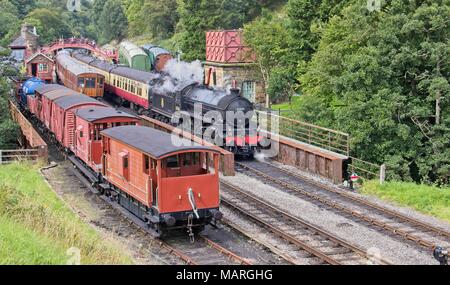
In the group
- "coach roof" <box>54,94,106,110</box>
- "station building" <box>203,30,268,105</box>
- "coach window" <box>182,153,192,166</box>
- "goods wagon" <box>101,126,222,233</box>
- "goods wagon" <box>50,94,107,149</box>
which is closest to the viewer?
"goods wagon" <box>101,126,222,233</box>

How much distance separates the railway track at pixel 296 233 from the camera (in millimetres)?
13655

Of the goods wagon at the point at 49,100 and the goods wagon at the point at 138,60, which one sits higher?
the goods wagon at the point at 138,60

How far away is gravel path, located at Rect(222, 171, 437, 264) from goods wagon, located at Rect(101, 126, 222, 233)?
3.53 meters

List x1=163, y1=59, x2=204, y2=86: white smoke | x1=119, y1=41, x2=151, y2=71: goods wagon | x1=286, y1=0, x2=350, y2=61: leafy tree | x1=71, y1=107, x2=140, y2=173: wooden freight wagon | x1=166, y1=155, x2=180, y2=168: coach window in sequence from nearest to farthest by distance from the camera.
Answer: x1=166, y1=155, x2=180, y2=168: coach window < x1=71, y1=107, x2=140, y2=173: wooden freight wagon < x1=163, y1=59, x2=204, y2=86: white smoke < x1=286, y1=0, x2=350, y2=61: leafy tree < x1=119, y1=41, x2=151, y2=71: goods wagon

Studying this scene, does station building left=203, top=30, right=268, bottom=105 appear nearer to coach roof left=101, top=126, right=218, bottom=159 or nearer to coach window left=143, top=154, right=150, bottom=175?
coach roof left=101, top=126, right=218, bottom=159

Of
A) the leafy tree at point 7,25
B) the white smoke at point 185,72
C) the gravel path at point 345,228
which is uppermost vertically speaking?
the leafy tree at point 7,25

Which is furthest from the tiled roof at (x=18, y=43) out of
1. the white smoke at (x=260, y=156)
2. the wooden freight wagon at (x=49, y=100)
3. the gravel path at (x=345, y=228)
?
the gravel path at (x=345, y=228)

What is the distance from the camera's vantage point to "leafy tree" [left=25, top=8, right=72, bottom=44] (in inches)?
3157

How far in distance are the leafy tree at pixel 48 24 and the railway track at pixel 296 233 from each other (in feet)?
218

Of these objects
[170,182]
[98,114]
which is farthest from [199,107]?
[170,182]

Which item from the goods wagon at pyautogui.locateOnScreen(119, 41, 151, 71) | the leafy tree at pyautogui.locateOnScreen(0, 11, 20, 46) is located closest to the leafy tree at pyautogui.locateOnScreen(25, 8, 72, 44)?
the leafy tree at pyautogui.locateOnScreen(0, 11, 20, 46)

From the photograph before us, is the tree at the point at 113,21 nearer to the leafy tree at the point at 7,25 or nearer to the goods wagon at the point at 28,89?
the leafy tree at the point at 7,25

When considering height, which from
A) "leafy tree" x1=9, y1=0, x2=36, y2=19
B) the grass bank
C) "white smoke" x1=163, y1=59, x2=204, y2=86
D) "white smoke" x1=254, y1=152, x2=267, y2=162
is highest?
"leafy tree" x1=9, y1=0, x2=36, y2=19
